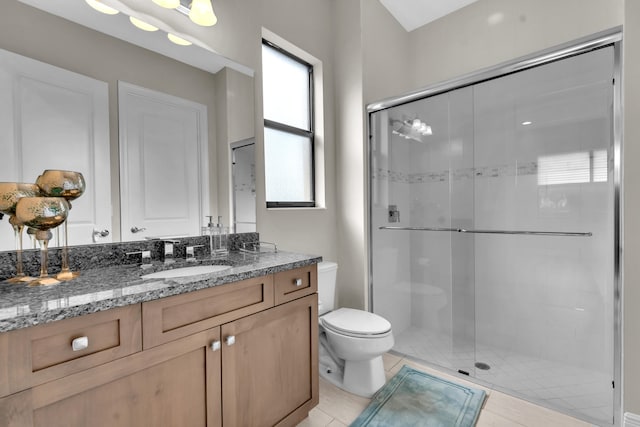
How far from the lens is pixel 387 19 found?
2.64m

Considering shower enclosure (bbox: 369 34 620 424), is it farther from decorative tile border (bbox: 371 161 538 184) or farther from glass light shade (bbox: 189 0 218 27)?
glass light shade (bbox: 189 0 218 27)

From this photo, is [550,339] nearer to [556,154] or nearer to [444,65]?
[556,154]

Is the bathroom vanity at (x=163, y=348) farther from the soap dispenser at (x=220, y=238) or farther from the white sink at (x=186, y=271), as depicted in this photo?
the soap dispenser at (x=220, y=238)

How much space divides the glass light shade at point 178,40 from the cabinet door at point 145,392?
1443 mm

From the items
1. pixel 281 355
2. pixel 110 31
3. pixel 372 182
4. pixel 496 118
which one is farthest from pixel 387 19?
pixel 281 355

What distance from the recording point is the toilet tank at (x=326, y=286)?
6.81ft

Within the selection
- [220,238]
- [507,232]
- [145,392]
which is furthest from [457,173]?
[145,392]

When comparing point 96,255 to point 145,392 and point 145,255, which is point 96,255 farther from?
point 145,392

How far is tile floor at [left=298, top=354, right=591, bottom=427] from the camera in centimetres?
157

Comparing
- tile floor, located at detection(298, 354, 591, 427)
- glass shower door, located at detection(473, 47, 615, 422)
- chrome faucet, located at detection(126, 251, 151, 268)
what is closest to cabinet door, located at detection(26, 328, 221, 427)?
chrome faucet, located at detection(126, 251, 151, 268)

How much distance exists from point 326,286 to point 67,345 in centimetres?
154

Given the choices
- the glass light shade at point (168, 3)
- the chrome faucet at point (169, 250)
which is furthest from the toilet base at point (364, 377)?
the glass light shade at point (168, 3)

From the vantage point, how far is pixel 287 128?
7.38 ft

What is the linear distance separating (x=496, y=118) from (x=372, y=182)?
1.09 meters
